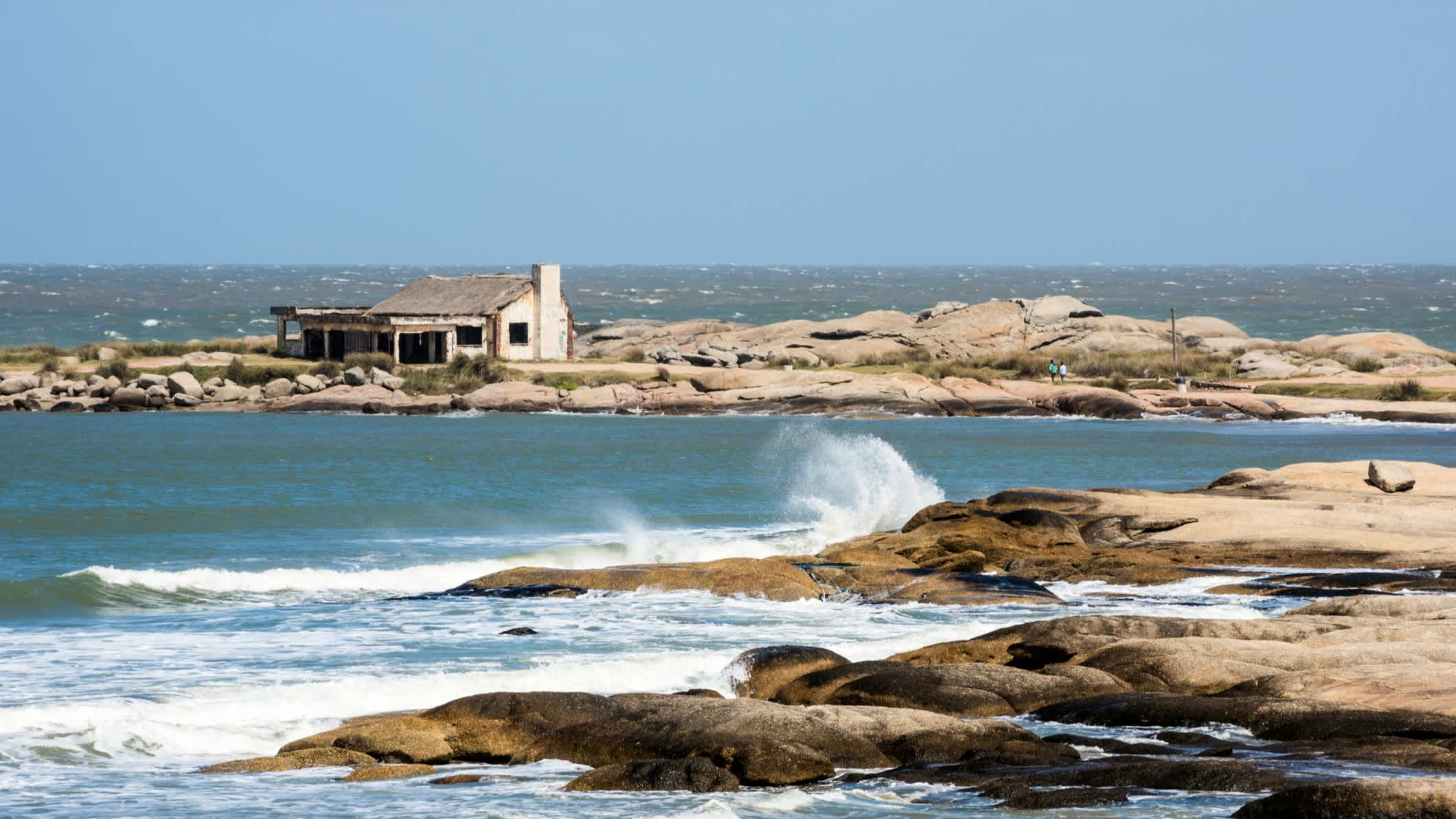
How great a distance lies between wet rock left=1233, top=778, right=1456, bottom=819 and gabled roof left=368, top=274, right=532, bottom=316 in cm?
5736

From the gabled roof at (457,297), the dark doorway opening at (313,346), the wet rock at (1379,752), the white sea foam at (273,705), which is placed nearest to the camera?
the wet rock at (1379,752)

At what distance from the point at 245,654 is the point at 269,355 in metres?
51.8

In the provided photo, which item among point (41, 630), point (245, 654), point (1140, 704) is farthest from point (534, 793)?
point (41, 630)

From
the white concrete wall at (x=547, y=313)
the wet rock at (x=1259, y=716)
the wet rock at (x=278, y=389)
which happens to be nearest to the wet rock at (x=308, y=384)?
the wet rock at (x=278, y=389)

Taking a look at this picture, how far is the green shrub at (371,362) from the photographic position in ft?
212

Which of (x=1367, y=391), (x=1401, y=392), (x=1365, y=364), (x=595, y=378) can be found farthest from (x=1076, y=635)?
(x=1365, y=364)

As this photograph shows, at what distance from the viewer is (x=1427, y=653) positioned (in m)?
15.9

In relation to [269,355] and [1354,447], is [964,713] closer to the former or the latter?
[1354,447]

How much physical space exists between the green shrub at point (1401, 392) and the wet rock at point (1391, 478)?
104 ft

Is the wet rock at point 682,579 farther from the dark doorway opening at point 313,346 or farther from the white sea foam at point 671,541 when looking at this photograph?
the dark doorway opening at point 313,346

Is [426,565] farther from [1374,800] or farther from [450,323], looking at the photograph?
[450,323]

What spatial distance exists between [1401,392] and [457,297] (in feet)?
121

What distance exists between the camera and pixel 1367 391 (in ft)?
197

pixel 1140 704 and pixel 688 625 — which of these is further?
pixel 688 625
